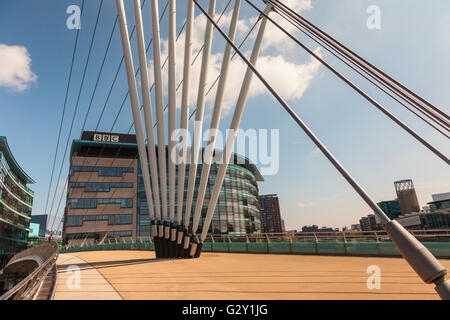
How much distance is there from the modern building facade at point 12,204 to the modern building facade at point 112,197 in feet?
70.0

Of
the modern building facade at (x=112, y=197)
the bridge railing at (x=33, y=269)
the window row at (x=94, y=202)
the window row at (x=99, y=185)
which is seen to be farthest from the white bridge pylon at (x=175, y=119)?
the window row at (x=99, y=185)

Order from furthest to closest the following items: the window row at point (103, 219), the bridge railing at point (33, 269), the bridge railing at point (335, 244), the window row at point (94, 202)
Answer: the window row at point (94, 202) → the window row at point (103, 219) → the bridge railing at point (335, 244) → the bridge railing at point (33, 269)

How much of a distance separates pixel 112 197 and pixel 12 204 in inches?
1727

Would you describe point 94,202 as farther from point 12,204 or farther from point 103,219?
point 12,204

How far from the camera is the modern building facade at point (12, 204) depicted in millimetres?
67125

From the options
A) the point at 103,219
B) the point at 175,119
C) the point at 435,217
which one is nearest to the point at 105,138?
the point at 103,219

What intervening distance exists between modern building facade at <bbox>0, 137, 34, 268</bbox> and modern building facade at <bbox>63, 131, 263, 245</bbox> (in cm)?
2134

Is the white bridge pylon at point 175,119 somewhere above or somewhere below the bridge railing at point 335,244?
above

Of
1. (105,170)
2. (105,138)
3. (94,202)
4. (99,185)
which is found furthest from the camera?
(105,138)

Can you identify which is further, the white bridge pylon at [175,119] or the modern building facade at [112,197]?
the modern building facade at [112,197]

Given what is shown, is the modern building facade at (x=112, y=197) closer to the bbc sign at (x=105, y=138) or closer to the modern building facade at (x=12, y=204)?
the bbc sign at (x=105, y=138)

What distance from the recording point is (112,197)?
65.6 m
